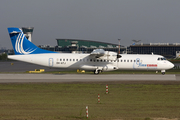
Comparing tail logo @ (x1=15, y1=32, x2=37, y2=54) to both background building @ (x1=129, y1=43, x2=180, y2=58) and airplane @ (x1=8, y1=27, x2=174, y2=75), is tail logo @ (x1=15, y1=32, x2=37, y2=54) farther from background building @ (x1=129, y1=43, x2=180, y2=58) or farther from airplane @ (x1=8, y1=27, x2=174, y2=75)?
background building @ (x1=129, y1=43, x2=180, y2=58)

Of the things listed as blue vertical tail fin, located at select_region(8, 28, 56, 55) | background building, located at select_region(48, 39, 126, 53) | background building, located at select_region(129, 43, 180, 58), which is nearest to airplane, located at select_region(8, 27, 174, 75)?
blue vertical tail fin, located at select_region(8, 28, 56, 55)

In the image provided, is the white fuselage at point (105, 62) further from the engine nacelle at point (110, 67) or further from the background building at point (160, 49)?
the background building at point (160, 49)

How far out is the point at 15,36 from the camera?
3944cm

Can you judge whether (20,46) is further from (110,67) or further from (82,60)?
(110,67)

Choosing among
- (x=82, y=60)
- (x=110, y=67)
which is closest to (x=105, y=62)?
(x=110, y=67)

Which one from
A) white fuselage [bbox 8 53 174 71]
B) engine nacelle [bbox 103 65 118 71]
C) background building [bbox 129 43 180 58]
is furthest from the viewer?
background building [bbox 129 43 180 58]

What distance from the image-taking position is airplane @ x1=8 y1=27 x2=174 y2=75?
129 ft

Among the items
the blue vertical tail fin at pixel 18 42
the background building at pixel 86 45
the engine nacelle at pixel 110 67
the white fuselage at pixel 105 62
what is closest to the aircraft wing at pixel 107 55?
the white fuselage at pixel 105 62

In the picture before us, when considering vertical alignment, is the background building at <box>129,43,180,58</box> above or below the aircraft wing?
above

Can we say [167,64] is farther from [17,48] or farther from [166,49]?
[166,49]

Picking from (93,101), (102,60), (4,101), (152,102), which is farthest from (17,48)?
(152,102)

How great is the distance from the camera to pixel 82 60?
131 ft

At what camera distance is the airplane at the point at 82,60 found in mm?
39281

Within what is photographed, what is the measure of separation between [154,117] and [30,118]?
6908 mm
